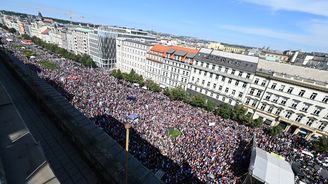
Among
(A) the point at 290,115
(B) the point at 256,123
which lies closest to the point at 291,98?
(A) the point at 290,115

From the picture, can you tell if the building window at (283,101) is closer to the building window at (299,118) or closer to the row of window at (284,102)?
the row of window at (284,102)

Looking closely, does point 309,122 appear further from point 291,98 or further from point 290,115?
point 291,98

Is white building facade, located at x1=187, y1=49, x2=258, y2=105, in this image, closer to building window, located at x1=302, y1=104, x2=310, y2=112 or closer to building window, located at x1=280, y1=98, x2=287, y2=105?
building window, located at x1=280, y1=98, x2=287, y2=105

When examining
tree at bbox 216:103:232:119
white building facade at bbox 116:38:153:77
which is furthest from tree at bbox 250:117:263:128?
white building facade at bbox 116:38:153:77

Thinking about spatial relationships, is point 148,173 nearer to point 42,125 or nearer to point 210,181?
point 42,125

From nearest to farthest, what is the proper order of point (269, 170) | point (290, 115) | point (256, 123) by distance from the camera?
point (269, 170), point (256, 123), point (290, 115)

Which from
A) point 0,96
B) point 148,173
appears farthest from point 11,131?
point 148,173

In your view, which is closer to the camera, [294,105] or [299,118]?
[299,118]
